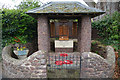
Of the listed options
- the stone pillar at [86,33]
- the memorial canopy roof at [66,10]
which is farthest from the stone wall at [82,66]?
the memorial canopy roof at [66,10]

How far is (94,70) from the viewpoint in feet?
13.3

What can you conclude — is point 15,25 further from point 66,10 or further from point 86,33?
point 86,33

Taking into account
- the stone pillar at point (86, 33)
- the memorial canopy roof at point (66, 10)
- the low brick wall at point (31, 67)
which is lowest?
the low brick wall at point (31, 67)

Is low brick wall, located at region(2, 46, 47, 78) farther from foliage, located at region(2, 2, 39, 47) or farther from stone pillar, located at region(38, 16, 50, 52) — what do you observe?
foliage, located at region(2, 2, 39, 47)

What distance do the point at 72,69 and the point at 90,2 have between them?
8948 mm

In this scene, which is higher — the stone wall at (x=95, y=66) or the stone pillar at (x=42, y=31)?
the stone pillar at (x=42, y=31)

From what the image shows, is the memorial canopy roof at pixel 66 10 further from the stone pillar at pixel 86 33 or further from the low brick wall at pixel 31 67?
the low brick wall at pixel 31 67

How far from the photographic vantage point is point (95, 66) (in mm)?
4043

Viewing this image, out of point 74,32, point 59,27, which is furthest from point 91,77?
point 59,27

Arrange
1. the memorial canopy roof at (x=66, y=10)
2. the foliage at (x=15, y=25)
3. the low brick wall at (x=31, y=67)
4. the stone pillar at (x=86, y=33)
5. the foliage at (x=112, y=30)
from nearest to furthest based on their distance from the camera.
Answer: the low brick wall at (x=31, y=67), the memorial canopy roof at (x=66, y=10), the stone pillar at (x=86, y=33), the foliage at (x=15, y=25), the foliage at (x=112, y=30)

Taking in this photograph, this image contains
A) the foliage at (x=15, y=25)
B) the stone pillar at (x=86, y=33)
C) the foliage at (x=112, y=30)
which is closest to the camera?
the stone pillar at (x=86, y=33)

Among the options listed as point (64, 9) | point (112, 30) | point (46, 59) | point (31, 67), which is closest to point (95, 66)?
point (46, 59)

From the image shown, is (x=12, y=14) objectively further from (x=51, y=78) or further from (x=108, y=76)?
(x=108, y=76)

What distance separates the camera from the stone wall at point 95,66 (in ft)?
13.2
